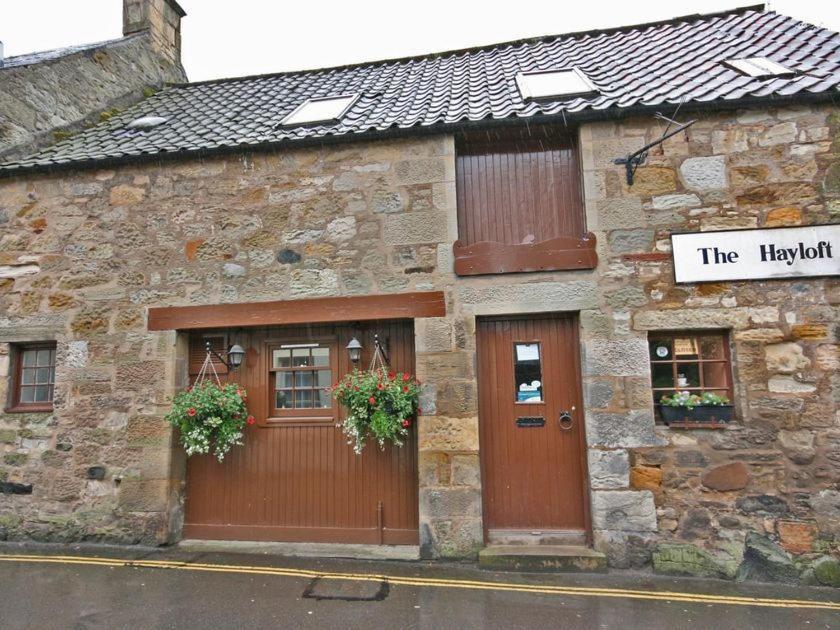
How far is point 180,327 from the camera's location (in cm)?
555

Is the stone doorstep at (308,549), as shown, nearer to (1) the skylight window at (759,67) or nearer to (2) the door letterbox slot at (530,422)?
(2) the door letterbox slot at (530,422)

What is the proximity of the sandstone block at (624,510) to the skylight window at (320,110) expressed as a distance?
5039 millimetres

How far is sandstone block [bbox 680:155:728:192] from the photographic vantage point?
4.89 m

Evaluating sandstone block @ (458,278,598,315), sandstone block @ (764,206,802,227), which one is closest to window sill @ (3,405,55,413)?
sandstone block @ (458,278,598,315)

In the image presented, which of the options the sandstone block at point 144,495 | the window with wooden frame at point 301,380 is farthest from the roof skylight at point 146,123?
the sandstone block at point 144,495

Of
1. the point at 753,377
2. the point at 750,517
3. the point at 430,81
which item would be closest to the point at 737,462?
the point at 750,517

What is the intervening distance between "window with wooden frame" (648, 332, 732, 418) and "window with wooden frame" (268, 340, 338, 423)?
10.8 feet

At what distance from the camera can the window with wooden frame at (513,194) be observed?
509 cm

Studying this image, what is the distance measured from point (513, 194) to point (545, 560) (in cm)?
360

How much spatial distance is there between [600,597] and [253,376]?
13.1 feet

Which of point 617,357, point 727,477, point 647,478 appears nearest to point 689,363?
point 617,357

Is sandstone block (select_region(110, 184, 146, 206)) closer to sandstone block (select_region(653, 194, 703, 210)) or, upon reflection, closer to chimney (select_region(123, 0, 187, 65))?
chimney (select_region(123, 0, 187, 65))

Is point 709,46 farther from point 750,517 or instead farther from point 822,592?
point 822,592

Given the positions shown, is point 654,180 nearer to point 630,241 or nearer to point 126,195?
point 630,241
